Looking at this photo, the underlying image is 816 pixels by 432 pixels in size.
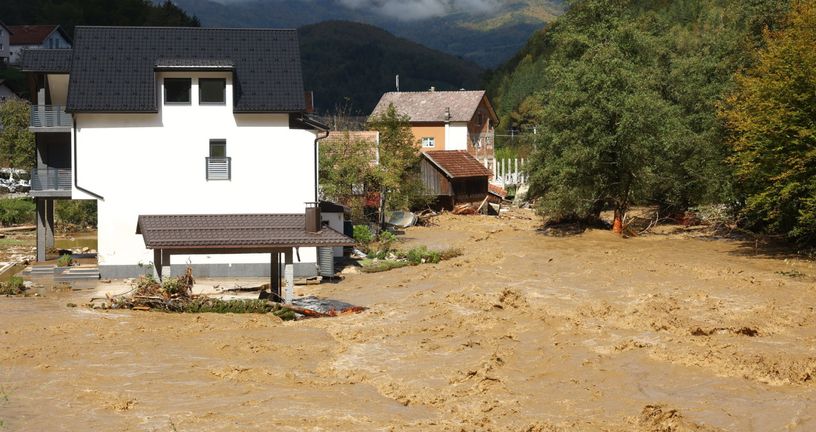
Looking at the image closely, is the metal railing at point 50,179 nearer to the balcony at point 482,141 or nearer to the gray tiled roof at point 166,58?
the gray tiled roof at point 166,58

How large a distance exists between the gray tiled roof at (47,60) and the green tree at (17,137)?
28763mm

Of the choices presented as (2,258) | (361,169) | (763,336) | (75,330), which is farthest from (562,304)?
(2,258)

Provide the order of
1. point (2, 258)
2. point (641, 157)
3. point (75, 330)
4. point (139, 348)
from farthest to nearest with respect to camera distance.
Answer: point (641, 157)
point (2, 258)
point (75, 330)
point (139, 348)

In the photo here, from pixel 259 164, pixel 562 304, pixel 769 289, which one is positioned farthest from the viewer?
pixel 259 164

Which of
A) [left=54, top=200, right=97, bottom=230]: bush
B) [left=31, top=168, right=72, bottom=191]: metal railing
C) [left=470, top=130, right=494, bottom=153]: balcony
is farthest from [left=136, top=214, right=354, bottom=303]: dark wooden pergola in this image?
[left=470, top=130, right=494, bottom=153]: balcony

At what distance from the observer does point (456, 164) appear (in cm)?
6269

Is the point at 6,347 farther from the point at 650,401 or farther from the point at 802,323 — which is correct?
the point at 802,323

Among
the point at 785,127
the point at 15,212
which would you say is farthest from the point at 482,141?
the point at 785,127

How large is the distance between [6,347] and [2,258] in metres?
18.8

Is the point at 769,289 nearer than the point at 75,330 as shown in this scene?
No

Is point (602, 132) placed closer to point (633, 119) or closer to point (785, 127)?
point (633, 119)

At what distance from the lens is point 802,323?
2477 cm

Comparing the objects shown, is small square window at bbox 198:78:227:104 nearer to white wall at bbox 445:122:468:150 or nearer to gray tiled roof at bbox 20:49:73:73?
gray tiled roof at bbox 20:49:73:73

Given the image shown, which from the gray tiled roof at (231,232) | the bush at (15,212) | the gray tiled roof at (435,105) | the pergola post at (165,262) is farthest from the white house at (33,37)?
the pergola post at (165,262)
